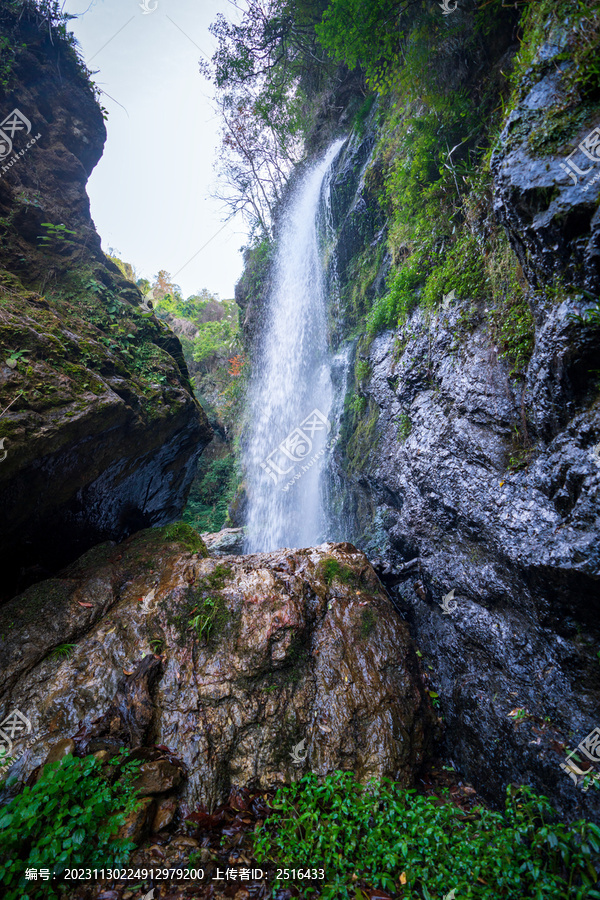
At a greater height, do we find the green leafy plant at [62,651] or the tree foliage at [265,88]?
the tree foliage at [265,88]

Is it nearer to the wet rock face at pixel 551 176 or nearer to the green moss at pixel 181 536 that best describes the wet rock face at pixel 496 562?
the wet rock face at pixel 551 176

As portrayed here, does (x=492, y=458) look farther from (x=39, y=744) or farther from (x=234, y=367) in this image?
(x=234, y=367)

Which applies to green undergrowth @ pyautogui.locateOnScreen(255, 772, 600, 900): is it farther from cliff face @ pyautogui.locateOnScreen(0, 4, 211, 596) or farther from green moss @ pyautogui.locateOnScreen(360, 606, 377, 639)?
cliff face @ pyautogui.locateOnScreen(0, 4, 211, 596)

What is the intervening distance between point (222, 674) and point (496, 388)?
4.43 m

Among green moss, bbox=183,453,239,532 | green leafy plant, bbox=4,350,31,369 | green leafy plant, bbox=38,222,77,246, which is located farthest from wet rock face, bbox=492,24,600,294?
green moss, bbox=183,453,239,532

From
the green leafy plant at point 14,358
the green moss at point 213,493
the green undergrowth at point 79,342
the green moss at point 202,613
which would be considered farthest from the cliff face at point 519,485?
the green moss at point 213,493

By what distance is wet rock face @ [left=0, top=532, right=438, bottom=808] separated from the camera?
3.55m

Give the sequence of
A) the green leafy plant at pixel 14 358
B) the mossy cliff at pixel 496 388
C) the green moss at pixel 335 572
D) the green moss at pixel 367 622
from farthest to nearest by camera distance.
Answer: the green moss at pixel 335 572 → the green moss at pixel 367 622 → the green leafy plant at pixel 14 358 → the mossy cliff at pixel 496 388

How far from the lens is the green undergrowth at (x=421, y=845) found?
244 centimetres

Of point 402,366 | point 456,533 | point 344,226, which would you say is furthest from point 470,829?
point 344,226

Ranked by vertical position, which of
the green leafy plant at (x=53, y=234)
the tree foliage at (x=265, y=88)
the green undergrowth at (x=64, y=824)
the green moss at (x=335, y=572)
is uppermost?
the tree foliage at (x=265, y=88)

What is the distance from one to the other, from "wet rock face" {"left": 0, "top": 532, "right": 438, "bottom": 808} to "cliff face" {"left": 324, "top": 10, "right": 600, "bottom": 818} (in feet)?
2.41

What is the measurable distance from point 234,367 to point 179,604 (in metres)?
14.5

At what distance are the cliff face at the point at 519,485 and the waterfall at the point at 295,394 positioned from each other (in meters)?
5.31
